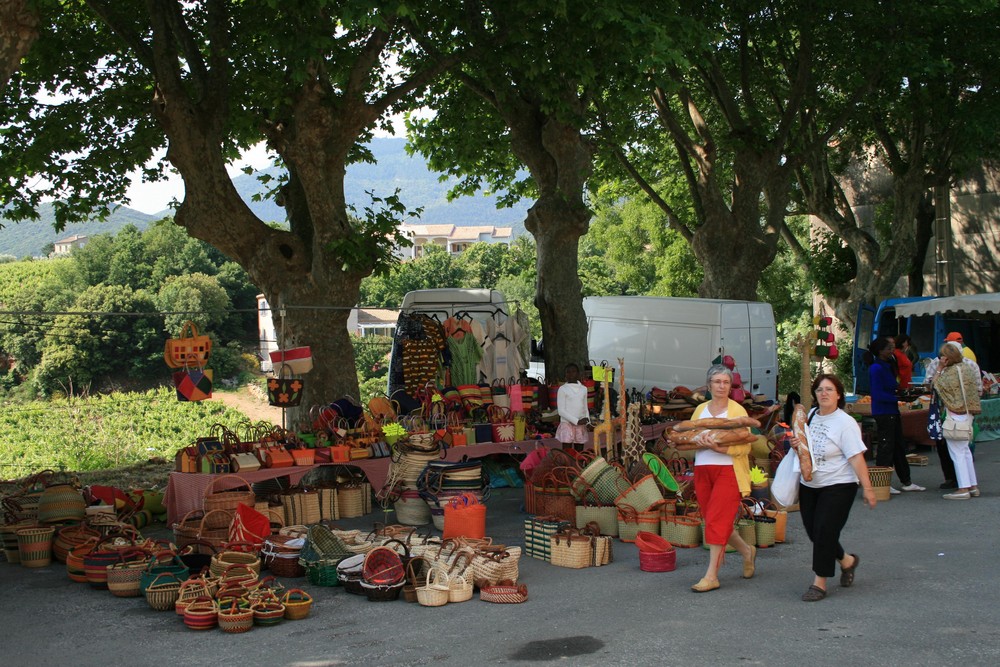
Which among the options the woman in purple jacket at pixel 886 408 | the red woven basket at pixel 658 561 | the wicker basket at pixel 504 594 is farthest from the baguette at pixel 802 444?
the woman in purple jacket at pixel 886 408

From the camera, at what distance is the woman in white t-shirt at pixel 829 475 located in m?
6.87

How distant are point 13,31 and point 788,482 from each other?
20.2 feet

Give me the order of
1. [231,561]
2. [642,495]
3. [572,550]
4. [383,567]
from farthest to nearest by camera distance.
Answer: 1. [642,495]
2. [572,550]
3. [231,561]
4. [383,567]

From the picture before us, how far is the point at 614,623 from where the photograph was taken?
678 centimetres

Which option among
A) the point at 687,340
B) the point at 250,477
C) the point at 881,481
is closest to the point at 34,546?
the point at 250,477

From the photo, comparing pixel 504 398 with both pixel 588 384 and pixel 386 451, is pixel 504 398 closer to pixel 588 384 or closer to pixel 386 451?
pixel 588 384

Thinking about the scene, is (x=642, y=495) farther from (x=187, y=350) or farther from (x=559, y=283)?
(x=559, y=283)

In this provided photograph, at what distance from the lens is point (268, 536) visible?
8.89 m

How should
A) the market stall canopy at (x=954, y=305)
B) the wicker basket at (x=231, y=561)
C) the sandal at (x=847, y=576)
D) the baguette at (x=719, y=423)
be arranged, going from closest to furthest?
the baguette at (x=719, y=423) → the sandal at (x=847, y=576) → the wicker basket at (x=231, y=561) → the market stall canopy at (x=954, y=305)

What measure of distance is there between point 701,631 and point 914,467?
8115 mm

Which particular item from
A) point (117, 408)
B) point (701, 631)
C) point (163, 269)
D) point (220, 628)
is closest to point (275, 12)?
point (220, 628)

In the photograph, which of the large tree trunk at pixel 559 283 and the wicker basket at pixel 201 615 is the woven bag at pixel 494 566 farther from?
the large tree trunk at pixel 559 283

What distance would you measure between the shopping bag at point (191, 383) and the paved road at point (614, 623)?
2.23 meters

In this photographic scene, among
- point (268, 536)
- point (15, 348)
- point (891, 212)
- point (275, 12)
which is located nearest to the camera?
point (268, 536)
